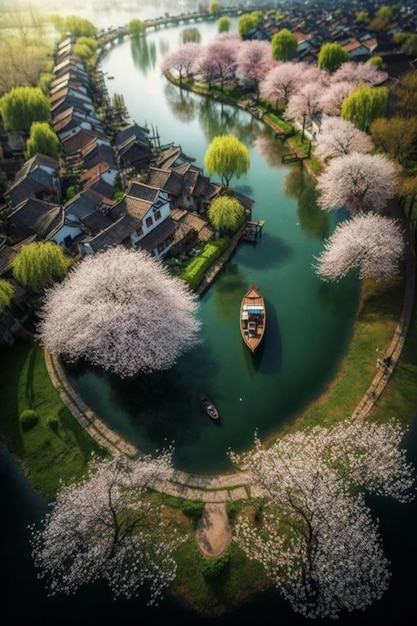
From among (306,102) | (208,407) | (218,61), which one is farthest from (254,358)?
(218,61)

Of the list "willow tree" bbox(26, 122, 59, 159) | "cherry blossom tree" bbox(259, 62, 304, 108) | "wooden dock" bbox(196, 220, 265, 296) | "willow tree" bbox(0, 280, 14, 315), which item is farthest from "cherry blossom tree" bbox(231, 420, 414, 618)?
"cherry blossom tree" bbox(259, 62, 304, 108)

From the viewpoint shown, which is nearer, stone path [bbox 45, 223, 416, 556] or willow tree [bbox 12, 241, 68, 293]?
stone path [bbox 45, 223, 416, 556]

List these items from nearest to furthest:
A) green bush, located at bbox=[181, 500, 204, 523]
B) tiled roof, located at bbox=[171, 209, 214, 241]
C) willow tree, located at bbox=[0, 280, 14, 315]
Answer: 1. green bush, located at bbox=[181, 500, 204, 523]
2. willow tree, located at bbox=[0, 280, 14, 315]
3. tiled roof, located at bbox=[171, 209, 214, 241]

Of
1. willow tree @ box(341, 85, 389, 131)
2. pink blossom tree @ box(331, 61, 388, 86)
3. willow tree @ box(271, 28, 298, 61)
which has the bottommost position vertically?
willow tree @ box(341, 85, 389, 131)

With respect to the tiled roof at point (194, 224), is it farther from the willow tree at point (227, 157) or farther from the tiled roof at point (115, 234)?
the willow tree at point (227, 157)

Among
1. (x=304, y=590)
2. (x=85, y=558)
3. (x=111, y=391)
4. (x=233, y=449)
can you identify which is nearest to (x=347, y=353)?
(x=233, y=449)

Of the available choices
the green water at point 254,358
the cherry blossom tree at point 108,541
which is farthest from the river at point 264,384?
the cherry blossom tree at point 108,541

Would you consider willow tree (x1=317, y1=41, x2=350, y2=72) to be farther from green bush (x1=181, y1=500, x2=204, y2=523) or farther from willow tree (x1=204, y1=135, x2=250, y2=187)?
green bush (x1=181, y1=500, x2=204, y2=523)
